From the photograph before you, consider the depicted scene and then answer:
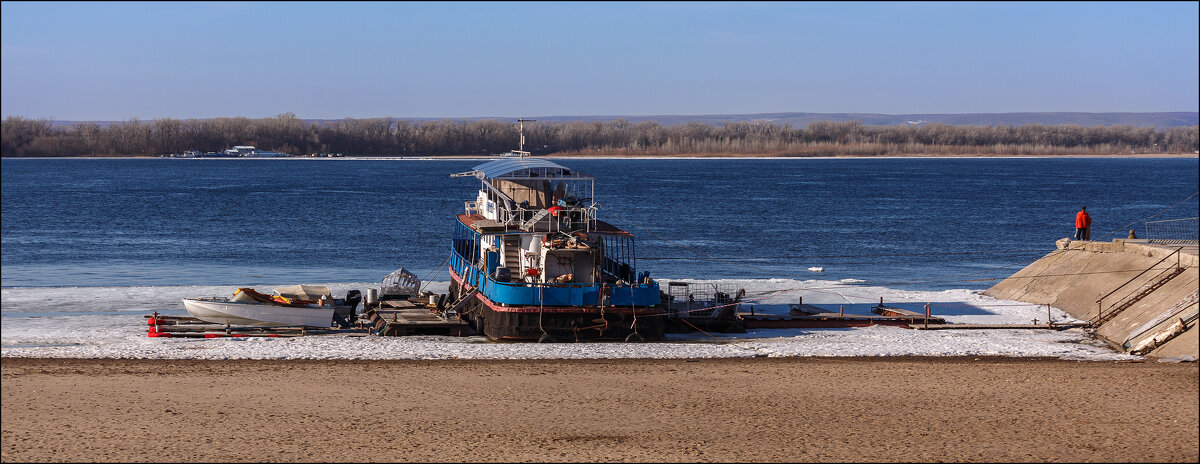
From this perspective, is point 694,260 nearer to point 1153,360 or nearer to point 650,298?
point 650,298

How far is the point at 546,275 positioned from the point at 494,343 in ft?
7.51

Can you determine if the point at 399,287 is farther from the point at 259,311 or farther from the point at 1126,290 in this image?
the point at 1126,290

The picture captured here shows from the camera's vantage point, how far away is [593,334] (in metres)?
28.1

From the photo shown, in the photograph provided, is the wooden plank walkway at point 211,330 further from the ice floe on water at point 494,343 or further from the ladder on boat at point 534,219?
the ladder on boat at point 534,219

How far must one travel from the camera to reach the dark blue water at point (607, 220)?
45.2 m

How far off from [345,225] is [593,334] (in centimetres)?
4255

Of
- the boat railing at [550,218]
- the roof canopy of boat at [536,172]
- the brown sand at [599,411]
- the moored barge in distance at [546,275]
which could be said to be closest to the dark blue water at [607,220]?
the moored barge in distance at [546,275]

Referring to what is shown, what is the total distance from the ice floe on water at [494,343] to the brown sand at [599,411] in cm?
123

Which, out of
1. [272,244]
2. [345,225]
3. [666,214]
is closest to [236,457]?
[272,244]

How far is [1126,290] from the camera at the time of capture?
101 feet

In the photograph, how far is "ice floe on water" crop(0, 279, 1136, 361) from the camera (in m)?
25.8

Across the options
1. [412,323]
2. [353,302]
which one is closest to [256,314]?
[353,302]

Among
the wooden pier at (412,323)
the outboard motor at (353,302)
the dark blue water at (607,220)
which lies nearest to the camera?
the wooden pier at (412,323)

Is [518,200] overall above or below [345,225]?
above
